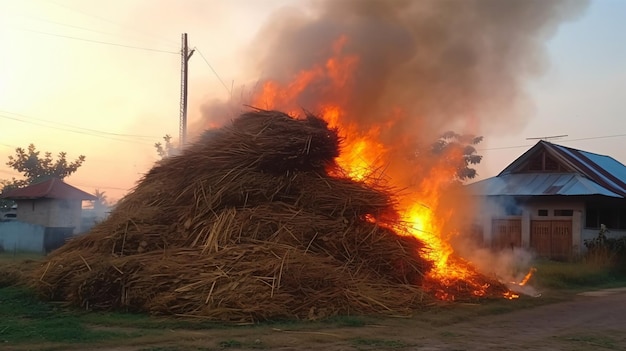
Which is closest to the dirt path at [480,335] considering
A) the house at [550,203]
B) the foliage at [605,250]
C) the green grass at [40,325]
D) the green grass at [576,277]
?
the green grass at [40,325]

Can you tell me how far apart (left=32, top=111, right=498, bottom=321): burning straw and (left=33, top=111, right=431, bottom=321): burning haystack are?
0.02m

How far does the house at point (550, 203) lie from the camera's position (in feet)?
85.5

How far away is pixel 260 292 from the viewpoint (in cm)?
1058

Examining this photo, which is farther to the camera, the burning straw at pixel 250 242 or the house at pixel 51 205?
the house at pixel 51 205

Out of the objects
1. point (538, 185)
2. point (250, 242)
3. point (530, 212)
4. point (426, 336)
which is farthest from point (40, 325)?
point (538, 185)

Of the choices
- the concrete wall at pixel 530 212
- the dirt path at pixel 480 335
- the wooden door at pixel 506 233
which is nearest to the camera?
the dirt path at pixel 480 335

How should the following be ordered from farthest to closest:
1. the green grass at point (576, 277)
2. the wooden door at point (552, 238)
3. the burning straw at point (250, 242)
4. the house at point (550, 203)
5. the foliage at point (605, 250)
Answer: the house at point (550, 203) < the wooden door at point (552, 238) < the foliage at point (605, 250) < the green grass at point (576, 277) < the burning straw at point (250, 242)

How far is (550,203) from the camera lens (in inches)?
1072

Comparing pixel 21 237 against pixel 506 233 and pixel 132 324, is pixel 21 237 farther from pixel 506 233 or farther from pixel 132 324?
pixel 506 233

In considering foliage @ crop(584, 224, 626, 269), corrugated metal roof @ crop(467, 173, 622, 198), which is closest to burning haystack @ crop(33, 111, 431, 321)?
foliage @ crop(584, 224, 626, 269)

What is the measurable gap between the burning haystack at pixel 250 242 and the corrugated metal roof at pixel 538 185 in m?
14.7

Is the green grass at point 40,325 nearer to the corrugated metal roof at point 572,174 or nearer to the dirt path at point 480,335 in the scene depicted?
the dirt path at point 480,335

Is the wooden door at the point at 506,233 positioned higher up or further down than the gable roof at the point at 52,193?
further down

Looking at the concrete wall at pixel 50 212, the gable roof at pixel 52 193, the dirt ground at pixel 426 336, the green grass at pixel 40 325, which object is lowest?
the green grass at pixel 40 325
